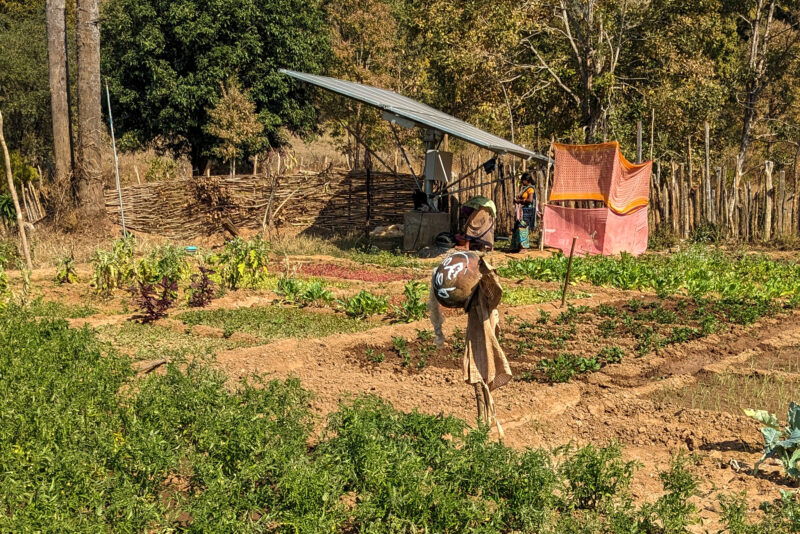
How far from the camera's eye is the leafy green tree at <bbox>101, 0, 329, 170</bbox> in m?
25.7

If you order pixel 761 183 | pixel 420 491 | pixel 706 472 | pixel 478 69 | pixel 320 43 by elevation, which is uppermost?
pixel 320 43

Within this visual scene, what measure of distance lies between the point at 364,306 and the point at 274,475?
6.13m

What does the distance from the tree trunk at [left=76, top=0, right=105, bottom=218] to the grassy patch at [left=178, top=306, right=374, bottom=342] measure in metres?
7.99

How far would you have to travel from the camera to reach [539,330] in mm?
9820

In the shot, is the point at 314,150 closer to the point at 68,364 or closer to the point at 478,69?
the point at 478,69

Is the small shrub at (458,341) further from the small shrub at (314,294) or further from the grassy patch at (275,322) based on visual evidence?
the small shrub at (314,294)

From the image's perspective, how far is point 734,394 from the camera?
25.1 ft

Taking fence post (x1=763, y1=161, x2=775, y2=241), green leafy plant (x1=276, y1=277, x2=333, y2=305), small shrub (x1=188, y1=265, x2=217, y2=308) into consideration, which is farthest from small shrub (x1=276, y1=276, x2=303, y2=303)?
fence post (x1=763, y1=161, x2=775, y2=241)

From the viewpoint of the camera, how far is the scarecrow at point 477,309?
553 centimetres

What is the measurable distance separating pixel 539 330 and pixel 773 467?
4215 millimetres

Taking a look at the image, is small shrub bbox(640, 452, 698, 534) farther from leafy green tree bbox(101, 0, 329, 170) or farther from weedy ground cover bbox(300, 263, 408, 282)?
leafy green tree bbox(101, 0, 329, 170)

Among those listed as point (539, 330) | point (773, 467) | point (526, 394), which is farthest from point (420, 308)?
point (773, 467)

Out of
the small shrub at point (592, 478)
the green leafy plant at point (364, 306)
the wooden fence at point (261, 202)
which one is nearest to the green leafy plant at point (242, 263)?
the green leafy plant at point (364, 306)

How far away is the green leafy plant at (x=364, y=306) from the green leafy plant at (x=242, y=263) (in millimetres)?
1934
